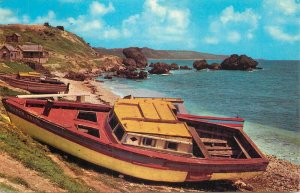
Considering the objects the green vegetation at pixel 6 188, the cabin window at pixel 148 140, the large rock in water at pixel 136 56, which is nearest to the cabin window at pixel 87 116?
the cabin window at pixel 148 140

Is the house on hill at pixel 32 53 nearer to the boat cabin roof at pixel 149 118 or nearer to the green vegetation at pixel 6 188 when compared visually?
the boat cabin roof at pixel 149 118

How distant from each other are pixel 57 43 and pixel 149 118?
10897cm

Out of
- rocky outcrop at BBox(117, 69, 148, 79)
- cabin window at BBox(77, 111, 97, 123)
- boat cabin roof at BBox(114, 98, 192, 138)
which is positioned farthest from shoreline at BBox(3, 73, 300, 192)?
rocky outcrop at BBox(117, 69, 148, 79)

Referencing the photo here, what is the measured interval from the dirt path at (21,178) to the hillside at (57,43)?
241 feet

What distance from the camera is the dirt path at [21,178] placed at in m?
13.5

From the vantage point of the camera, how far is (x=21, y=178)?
14109 mm

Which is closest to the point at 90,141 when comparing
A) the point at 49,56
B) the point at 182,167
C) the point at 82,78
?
the point at 182,167

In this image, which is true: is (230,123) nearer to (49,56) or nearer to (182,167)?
(182,167)

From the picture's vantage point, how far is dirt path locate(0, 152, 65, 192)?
44.3ft

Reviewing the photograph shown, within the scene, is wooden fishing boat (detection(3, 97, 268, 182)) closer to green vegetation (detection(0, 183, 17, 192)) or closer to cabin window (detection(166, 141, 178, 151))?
cabin window (detection(166, 141, 178, 151))

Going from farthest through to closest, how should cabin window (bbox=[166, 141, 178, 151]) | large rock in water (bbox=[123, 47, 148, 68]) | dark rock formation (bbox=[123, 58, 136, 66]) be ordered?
large rock in water (bbox=[123, 47, 148, 68]) < dark rock formation (bbox=[123, 58, 136, 66]) < cabin window (bbox=[166, 141, 178, 151])

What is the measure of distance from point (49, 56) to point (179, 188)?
268 feet

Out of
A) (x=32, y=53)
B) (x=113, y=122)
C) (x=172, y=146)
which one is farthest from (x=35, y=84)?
(x=32, y=53)

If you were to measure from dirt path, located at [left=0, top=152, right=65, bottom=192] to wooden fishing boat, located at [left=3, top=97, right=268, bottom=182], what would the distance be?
11.6 ft
